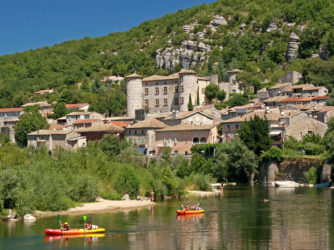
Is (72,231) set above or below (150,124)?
below

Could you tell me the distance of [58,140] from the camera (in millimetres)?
84500

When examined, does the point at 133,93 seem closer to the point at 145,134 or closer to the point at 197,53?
the point at 145,134

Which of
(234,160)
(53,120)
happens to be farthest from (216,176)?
(53,120)

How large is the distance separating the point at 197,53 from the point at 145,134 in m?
60.5

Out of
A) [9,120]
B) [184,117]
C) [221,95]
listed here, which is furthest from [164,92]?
[9,120]

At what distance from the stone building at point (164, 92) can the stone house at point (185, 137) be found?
67.4ft

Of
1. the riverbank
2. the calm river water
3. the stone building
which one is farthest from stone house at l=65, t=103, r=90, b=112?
the calm river water

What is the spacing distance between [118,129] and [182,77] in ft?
63.7

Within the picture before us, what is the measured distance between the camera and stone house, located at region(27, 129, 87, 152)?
273 feet

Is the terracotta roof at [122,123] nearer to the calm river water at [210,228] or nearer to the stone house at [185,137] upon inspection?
the stone house at [185,137]

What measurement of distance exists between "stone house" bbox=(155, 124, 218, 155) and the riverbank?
93.0ft

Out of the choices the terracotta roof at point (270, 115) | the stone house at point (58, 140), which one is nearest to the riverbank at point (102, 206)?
the terracotta roof at point (270, 115)

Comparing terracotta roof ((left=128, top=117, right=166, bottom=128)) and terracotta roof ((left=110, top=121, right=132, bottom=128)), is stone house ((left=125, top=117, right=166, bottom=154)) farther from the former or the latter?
terracotta roof ((left=110, top=121, right=132, bottom=128))

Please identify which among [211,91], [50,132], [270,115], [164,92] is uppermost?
[164,92]
